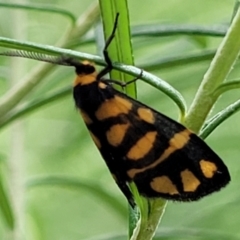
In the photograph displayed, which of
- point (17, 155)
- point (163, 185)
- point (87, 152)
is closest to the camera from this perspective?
point (163, 185)

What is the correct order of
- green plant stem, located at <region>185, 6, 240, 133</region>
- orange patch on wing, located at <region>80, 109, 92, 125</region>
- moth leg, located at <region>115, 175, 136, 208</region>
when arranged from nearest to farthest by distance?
green plant stem, located at <region>185, 6, 240, 133</region>, moth leg, located at <region>115, 175, 136, 208</region>, orange patch on wing, located at <region>80, 109, 92, 125</region>

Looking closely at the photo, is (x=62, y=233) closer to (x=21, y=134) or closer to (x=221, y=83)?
(x=21, y=134)

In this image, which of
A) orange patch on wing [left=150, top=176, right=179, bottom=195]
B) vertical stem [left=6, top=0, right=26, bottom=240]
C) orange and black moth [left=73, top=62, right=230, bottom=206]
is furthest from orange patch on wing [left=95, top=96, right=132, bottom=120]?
vertical stem [left=6, top=0, right=26, bottom=240]

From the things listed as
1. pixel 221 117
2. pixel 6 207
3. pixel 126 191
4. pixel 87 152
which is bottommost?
pixel 87 152

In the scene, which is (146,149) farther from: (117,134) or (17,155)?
(17,155)

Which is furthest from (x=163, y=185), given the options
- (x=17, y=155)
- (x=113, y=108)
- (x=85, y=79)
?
(x=17, y=155)

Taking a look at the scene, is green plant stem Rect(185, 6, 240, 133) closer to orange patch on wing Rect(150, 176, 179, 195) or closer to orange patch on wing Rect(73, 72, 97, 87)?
orange patch on wing Rect(150, 176, 179, 195)
